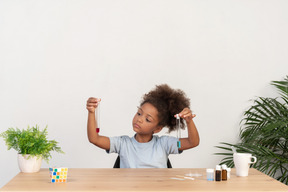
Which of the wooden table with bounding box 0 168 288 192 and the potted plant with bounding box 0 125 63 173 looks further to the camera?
the potted plant with bounding box 0 125 63 173

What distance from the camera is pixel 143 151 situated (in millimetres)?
2754

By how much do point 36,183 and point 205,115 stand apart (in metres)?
2.33

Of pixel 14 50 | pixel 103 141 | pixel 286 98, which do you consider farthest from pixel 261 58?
pixel 14 50

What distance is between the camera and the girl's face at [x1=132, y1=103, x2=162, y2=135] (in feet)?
9.05

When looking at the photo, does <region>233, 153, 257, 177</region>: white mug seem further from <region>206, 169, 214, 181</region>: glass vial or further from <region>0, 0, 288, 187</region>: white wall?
<region>0, 0, 288, 187</region>: white wall

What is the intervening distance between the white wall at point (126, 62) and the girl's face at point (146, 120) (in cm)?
117

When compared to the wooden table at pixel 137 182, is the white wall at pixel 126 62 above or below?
above

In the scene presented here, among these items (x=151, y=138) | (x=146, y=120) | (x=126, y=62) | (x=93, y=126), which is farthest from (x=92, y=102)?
(x=126, y=62)

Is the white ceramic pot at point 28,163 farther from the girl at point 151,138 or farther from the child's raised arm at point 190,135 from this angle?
the child's raised arm at point 190,135

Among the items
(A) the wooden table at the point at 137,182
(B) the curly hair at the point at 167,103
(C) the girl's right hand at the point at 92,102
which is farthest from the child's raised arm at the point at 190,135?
(C) the girl's right hand at the point at 92,102

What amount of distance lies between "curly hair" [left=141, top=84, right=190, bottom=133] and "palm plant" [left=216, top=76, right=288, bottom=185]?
0.61 metres

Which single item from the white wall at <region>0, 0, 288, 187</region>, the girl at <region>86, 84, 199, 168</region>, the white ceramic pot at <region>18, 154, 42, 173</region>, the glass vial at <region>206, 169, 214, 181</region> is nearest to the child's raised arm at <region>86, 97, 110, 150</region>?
the girl at <region>86, 84, 199, 168</region>

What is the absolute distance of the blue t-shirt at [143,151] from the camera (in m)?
2.70

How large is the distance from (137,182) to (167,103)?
0.97 m
